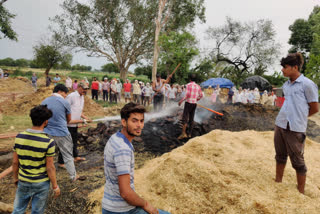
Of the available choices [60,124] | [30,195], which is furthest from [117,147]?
[60,124]

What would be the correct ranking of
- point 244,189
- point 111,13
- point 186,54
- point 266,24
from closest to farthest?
point 244,189, point 186,54, point 111,13, point 266,24

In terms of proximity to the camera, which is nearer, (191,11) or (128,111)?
(128,111)

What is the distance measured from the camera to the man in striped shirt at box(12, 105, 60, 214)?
6.35 ft

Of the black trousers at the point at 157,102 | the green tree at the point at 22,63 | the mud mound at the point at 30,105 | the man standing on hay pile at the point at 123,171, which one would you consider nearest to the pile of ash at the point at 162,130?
the black trousers at the point at 157,102

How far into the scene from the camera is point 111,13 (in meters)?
21.0

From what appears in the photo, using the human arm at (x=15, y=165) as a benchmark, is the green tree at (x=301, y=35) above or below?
above

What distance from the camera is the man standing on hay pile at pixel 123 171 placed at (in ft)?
4.40

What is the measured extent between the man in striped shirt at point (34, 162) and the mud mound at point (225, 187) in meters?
0.87

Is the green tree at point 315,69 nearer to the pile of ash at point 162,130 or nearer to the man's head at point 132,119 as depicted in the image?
the pile of ash at point 162,130

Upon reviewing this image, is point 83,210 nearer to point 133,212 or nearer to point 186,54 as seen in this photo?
point 133,212

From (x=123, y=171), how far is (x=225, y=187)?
1.65 metres

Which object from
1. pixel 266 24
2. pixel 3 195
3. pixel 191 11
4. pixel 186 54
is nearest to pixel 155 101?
pixel 186 54

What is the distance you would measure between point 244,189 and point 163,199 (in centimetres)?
101

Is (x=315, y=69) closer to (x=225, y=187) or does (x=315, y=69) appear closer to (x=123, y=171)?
(x=225, y=187)
